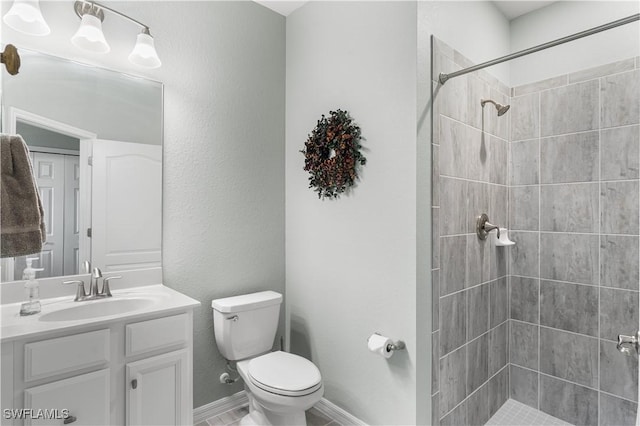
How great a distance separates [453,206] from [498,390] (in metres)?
1.37

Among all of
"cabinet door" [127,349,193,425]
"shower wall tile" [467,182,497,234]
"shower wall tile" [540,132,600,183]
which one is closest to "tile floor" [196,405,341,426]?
"cabinet door" [127,349,193,425]

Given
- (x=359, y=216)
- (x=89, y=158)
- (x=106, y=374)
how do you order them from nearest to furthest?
(x=106, y=374) → (x=89, y=158) → (x=359, y=216)

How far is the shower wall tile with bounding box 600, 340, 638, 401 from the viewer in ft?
6.55

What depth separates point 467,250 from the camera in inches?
82.0

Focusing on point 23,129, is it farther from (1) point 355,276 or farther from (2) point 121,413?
(1) point 355,276

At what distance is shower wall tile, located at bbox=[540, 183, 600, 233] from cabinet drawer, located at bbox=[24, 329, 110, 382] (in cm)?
259

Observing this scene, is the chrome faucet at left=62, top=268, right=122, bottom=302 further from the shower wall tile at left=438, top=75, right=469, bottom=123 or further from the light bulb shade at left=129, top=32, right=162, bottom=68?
the shower wall tile at left=438, top=75, right=469, bottom=123

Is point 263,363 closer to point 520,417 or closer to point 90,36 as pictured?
point 520,417

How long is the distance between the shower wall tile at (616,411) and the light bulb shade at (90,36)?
3.35 m

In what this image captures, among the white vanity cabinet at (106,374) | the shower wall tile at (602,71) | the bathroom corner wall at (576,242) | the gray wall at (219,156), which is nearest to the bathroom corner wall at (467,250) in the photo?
the bathroom corner wall at (576,242)

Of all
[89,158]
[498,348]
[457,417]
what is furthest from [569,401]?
[89,158]

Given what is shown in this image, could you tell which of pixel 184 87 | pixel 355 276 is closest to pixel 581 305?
pixel 355 276

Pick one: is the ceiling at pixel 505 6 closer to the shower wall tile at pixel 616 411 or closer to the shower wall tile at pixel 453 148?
the shower wall tile at pixel 453 148

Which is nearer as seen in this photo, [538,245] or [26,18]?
[26,18]
